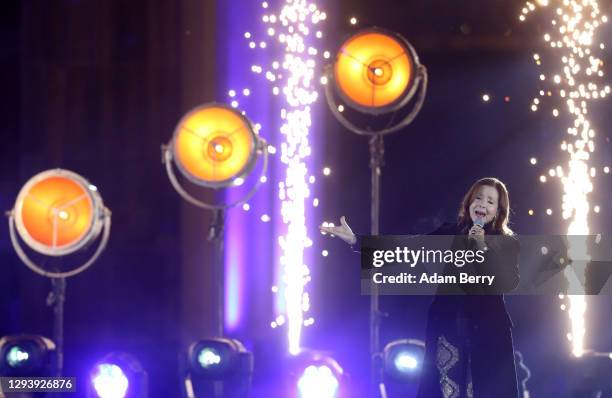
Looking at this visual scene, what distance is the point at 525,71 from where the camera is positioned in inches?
160

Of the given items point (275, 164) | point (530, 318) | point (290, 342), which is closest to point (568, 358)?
point (530, 318)

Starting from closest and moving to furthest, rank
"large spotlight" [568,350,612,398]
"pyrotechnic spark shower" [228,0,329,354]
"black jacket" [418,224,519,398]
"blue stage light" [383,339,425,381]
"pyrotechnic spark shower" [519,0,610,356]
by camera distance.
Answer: "black jacket" [418,224,519,398], "blue stage light" [383,339,425,381], "large spotlight" [568,350,612,398], "pyrotechnic spark shower" [228,0,329,354], "pyrotechnic spark shower" [519,0,610,356]

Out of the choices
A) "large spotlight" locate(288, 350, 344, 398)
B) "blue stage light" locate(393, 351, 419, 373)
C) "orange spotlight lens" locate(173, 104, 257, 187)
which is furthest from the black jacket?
"orange spotlight lens" locate(173, 104, 257, 187)

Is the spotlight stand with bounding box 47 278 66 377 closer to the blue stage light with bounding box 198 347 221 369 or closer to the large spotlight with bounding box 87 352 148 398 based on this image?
the large spotlight with bounding box 87 352 148 398

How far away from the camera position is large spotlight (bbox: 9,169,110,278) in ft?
11.1

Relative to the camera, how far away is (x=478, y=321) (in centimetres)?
252

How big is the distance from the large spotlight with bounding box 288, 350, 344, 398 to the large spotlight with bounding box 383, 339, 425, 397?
181 millimetres

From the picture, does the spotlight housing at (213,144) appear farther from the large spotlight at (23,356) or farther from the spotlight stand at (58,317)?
the large spotlight at (23,356)

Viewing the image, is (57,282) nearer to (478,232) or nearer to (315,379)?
(315,379)

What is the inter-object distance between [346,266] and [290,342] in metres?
0.45

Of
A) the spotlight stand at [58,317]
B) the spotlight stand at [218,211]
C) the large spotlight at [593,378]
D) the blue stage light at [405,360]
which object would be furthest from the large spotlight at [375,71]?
the spotlight stand at [58,317]

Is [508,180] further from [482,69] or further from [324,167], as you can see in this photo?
[324,167]

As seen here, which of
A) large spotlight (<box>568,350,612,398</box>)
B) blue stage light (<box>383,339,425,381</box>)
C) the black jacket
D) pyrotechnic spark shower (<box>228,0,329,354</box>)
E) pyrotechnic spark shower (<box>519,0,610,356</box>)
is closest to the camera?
the black jacket

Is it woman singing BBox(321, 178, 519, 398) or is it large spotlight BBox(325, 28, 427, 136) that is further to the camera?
large spotlight BBox(325, 28, 427, 136)
